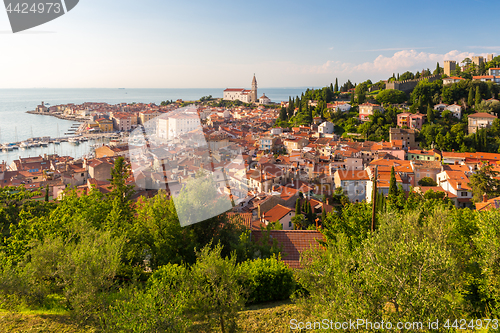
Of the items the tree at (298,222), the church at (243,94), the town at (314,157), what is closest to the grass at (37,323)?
the town at (314,157)

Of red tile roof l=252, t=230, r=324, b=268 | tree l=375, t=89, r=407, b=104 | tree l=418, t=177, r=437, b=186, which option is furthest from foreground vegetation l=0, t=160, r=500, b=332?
tree l=375, t=89, r=407, b=104

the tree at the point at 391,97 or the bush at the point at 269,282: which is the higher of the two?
the tree at the point at 391,97

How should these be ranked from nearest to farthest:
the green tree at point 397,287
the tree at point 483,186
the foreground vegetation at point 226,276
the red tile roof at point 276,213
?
the green tree at point 397,287 < the foreground vegetation at point 226,276 < the red tile roof at point 276,213 < the tree at point 483,186

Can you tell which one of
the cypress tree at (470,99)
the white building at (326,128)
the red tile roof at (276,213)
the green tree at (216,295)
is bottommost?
the red tile roof at (276,213)

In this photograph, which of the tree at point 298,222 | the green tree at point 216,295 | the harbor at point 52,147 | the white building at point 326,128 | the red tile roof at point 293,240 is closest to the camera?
the green tree at point 216,295

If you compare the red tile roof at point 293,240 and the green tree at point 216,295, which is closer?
the green tree at point 216,295

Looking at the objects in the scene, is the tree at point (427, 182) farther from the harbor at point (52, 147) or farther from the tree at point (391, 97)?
the harbor at point (52, 147)

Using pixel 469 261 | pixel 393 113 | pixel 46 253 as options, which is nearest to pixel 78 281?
pixel 46 253

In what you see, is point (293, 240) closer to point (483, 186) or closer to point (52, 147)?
point (483, 186)
